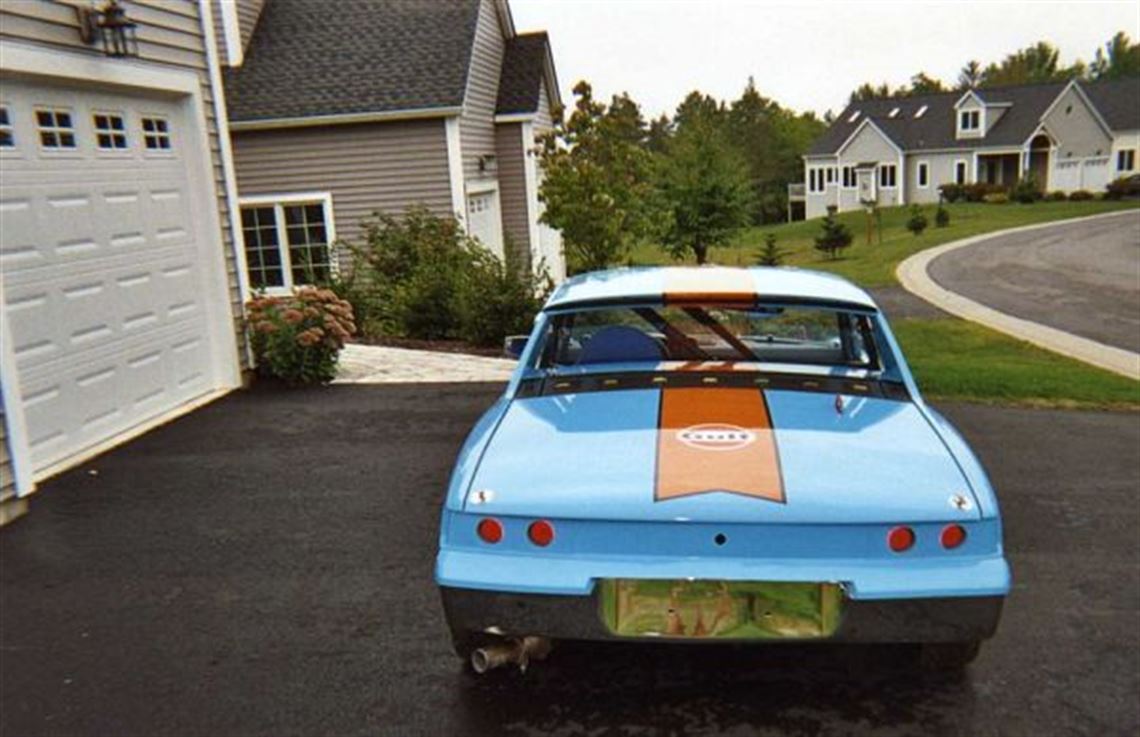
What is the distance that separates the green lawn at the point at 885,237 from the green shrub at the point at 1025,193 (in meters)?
0.78

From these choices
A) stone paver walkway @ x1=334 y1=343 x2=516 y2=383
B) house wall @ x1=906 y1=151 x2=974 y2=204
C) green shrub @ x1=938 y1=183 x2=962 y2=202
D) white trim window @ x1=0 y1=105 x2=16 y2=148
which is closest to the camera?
white trim window @ x1=0 y1=105 x2=16 y2=148

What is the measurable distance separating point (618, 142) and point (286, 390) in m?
11.0

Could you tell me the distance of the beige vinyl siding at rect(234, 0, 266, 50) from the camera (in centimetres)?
1706

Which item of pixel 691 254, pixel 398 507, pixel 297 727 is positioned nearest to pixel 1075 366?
pixel 398 507

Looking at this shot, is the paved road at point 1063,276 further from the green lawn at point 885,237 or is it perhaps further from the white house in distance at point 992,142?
the white house in distance at point 992,142

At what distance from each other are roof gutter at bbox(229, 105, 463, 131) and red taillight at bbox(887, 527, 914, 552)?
13811 millimetres

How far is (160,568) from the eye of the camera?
5055 millimetres

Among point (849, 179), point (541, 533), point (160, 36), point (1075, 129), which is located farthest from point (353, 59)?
point (1075, 129)

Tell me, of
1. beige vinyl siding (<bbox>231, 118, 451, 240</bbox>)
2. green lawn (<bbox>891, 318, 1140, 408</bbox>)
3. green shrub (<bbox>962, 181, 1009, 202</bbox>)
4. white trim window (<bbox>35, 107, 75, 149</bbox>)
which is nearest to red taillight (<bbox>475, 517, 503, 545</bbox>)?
white trim window (<bbox>35, 107, 75, 149</bbox>)

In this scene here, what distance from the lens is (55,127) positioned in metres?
7.02

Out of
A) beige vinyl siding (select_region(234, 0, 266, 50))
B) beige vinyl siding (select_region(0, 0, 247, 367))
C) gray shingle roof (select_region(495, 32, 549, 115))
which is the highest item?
beige vinyl siding (select_region(234, 0, 266, 50))

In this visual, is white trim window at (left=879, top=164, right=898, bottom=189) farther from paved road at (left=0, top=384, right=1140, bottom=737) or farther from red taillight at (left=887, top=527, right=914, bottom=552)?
red taillight at (left=887, top=527, right=914, bottom=552)

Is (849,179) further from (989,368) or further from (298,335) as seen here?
(298,335)

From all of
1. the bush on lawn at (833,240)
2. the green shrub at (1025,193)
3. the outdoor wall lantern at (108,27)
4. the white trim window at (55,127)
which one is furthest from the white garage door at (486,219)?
the green shrub at (1025,193)
